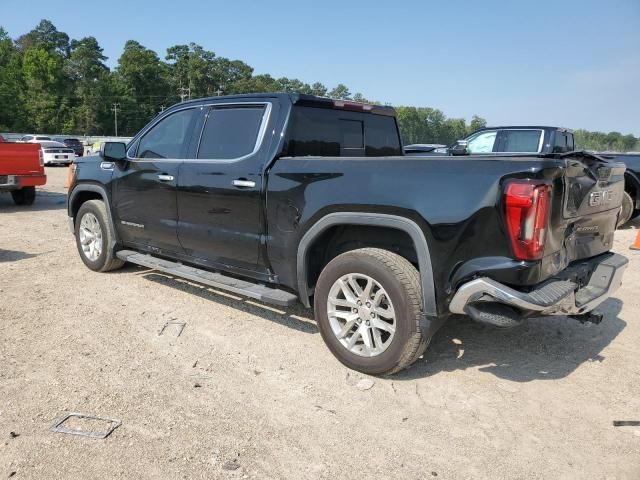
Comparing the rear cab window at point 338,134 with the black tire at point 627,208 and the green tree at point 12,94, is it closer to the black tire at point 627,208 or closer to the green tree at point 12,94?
the black tire at point 627,208

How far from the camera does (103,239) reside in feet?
18.8

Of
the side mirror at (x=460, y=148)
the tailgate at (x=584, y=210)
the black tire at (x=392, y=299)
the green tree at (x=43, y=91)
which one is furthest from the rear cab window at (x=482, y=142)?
the green tree at (x=43, y=91)

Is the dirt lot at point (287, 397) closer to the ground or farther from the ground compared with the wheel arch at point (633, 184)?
closer to the ground

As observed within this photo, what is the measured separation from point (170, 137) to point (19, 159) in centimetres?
756

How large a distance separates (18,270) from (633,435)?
6310 mm

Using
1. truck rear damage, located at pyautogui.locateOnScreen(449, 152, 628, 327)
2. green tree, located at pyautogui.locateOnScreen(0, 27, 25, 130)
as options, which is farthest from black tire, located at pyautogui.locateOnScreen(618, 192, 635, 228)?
green tree, located at pyautogui.locateOnScreen(0, 27, 25, 130)

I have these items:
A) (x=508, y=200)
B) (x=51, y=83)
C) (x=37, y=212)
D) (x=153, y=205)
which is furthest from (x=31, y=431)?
(x=51, y=83)

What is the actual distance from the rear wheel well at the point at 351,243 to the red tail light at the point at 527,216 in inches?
29.5

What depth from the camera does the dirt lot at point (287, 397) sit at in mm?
2596

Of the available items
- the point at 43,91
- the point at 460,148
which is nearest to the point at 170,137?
the point at 460,148

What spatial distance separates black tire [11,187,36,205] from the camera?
38.1ft

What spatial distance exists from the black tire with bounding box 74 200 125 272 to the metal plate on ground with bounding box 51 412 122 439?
3.01 metres

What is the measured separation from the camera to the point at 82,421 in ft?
9.55

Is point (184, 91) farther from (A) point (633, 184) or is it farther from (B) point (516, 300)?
(B) point (516, 300)
